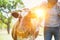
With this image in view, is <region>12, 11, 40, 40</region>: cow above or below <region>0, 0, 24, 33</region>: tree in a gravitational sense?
below

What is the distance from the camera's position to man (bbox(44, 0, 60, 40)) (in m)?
1.69

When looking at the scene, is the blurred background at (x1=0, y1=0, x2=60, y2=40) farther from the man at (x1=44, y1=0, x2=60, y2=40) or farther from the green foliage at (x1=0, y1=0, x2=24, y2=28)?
the man at (x1=44, y1=0, x2=60, y2=40)

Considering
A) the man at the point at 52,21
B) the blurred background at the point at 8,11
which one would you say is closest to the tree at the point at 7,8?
the blurred background at the point at 8,11

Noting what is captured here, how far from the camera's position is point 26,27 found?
1.74 metres

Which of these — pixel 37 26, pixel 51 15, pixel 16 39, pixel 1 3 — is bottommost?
pixel 16 39

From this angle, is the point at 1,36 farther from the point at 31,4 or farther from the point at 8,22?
the point at 31,4

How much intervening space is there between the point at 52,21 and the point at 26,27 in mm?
266

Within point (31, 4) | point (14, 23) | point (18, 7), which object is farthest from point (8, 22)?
point (31, 4)

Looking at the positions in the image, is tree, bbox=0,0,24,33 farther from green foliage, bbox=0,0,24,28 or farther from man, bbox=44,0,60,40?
man, bbox=44,0,60,40

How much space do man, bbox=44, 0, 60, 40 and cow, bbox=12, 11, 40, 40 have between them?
3.9 inches

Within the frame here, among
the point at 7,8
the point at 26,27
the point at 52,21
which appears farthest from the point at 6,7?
the point at 52,21

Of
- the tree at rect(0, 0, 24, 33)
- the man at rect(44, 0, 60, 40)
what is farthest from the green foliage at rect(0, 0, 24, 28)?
the man at rect(44, 0, 60, 40)

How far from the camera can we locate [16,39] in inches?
68.9

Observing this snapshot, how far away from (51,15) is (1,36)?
55cm
